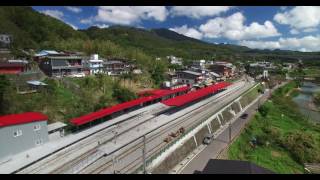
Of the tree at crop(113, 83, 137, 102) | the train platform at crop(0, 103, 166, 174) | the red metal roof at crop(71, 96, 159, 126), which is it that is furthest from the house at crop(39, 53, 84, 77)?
the train platform at crop(0, 103, 166, 174)

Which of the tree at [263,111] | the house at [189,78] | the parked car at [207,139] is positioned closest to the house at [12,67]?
the parked car at [207,139]

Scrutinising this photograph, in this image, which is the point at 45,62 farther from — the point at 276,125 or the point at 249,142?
the point at 276,125

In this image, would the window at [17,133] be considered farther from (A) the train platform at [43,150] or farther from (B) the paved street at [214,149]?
(B) the paved street at [214,149]

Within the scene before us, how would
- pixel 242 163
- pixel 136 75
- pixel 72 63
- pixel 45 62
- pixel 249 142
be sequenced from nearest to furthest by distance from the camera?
pixel 242 163 < pixel 249 142 < pixel 45 62 < pixel 72 63 < pixel 136 75

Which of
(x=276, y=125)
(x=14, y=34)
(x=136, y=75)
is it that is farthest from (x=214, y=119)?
(x=14, y=34)

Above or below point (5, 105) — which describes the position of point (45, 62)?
above
